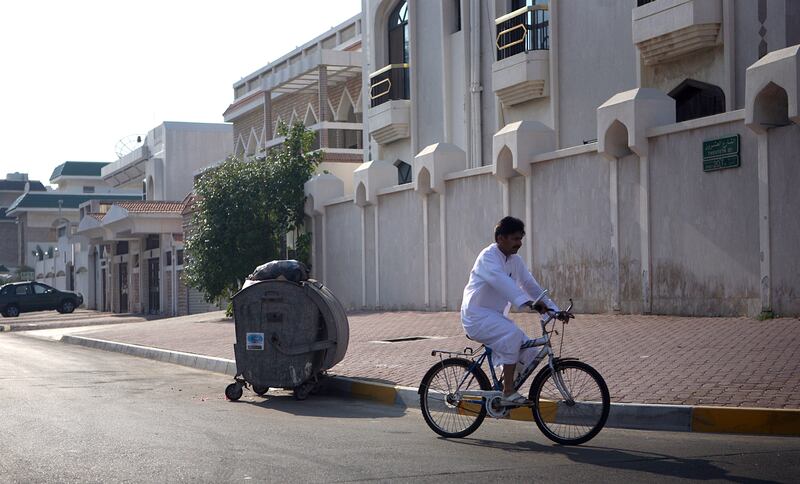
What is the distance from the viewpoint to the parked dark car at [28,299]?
152ft

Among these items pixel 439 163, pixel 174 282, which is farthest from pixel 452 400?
pixel 174 282

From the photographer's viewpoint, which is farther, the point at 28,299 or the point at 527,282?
the point at 28,299

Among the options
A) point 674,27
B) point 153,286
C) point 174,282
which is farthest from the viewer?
point 153,286

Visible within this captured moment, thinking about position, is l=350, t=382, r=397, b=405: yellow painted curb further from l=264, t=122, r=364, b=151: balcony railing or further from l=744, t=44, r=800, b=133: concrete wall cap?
l=264, t=122, r=364, b=151: balcony railing

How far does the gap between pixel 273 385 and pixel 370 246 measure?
14.1m

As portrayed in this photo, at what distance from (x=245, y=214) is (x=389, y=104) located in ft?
16.7

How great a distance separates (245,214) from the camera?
95.3 feet

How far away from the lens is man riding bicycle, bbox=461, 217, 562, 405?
8.22 meters

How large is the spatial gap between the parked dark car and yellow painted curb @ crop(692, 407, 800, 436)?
138 feet

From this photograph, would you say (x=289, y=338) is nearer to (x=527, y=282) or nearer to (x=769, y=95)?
(x=527, y=282)

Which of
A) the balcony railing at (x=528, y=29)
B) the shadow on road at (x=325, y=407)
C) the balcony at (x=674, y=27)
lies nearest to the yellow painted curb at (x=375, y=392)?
the shadow on road at (x=325, y=407)

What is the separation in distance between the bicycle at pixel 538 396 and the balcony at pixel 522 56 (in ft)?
48.4

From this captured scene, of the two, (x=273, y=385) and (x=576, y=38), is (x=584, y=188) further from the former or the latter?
(x=273, y=385)

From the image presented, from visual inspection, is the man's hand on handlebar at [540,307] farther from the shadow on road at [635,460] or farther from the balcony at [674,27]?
the balcony at [674,27]
